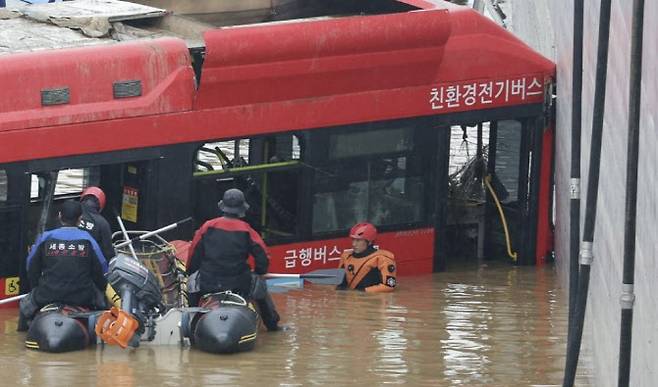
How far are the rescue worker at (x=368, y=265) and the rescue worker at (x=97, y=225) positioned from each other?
7.78 ft

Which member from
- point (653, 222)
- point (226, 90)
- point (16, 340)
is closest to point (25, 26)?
point (226, 90)

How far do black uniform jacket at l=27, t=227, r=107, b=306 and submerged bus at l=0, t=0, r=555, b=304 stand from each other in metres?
1.06

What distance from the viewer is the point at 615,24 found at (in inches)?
417

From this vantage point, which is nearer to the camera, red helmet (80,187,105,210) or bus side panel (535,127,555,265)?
red helmet (80,187,105,210)

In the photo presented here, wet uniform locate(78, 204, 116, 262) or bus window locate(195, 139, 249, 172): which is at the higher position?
bus window locate(195, 139, 249, 172)

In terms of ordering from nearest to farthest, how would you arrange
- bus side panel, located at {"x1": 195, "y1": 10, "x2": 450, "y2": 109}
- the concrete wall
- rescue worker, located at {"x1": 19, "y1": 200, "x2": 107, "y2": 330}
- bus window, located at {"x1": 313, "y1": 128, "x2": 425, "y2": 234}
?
the concrete wall → rescue worker, located at {"x1": 19, "y1": 200, "x2": 107, "y2": 330} → bus side panel, located at {"x1": 195, "y1": 10, "x2": 450, "y2": 109} → bus window, located at {"x1": 313, "y1": 128, "x2": 425, "y2": 234}

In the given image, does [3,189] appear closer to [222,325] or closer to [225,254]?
[225,254]

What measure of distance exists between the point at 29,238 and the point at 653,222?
6177 millimetres

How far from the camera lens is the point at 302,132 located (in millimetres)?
14547

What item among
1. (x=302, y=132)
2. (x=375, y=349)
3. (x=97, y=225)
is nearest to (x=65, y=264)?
(x=97, y=225)

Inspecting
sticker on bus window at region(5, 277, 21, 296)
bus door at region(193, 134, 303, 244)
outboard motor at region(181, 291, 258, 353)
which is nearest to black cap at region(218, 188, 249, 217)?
outboard motor at region(181, 291, 258, 353)

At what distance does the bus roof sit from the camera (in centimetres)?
1334

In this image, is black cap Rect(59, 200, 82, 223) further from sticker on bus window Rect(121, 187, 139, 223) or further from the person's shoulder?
the person's shoulder

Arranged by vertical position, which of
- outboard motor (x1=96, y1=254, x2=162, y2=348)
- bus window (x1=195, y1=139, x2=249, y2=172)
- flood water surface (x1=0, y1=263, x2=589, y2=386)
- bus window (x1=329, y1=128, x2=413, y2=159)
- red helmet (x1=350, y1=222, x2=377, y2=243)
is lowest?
flood water surface (x1=0, y1=263, x2=589, y2=386)
